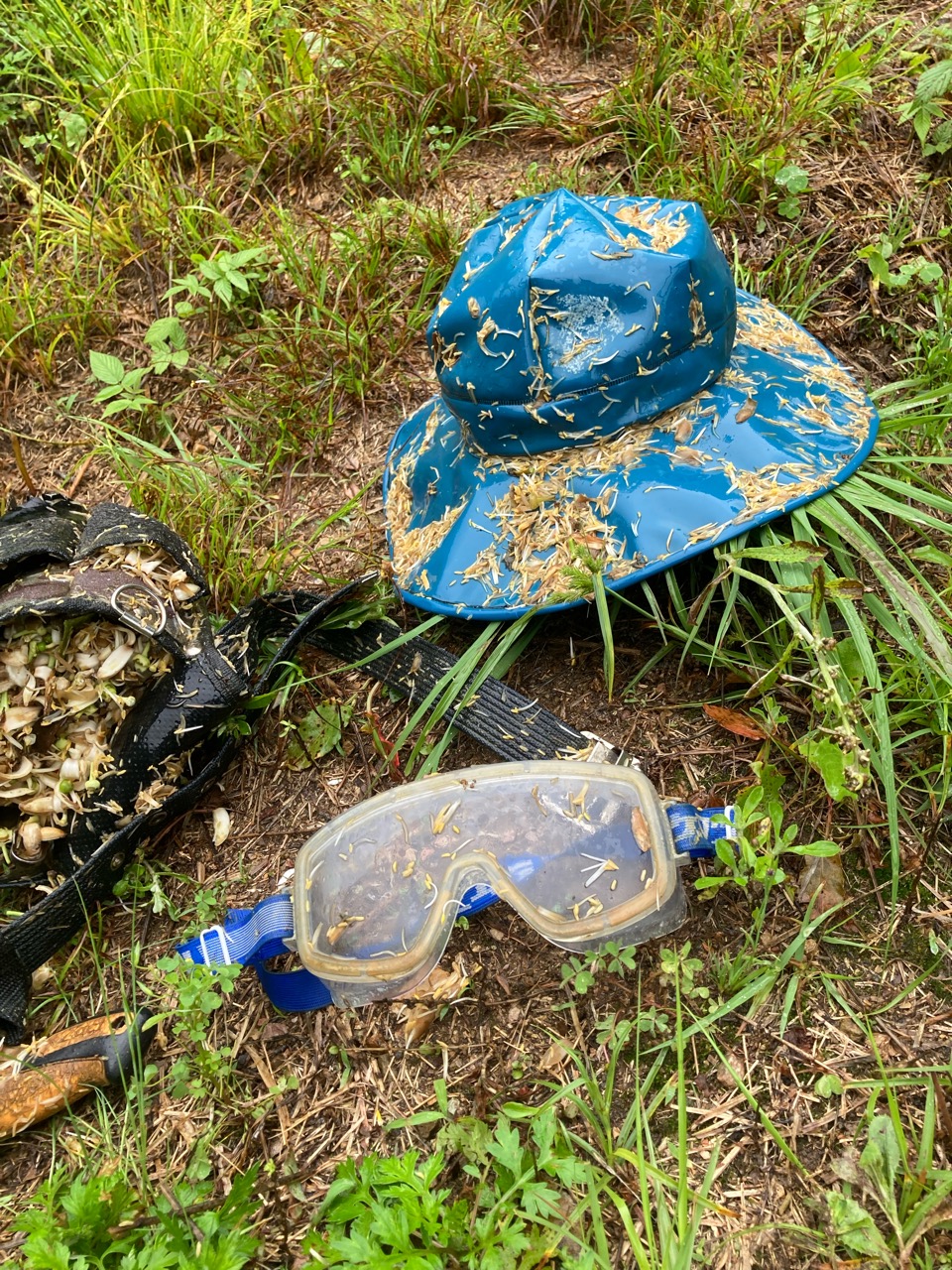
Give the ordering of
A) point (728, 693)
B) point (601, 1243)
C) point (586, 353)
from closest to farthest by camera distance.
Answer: point (601, 1243), point (586, 353), point (728, 693)

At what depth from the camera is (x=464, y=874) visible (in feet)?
4.90

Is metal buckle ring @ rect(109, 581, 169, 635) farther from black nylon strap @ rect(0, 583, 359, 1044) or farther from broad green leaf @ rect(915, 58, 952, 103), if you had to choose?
broad green leaf @ rect(915, 58, 952, 103)

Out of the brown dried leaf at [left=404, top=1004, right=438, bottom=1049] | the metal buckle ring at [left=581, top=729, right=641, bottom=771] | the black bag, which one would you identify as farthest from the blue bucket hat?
the brown dried leaf at [left=404, top=1004, right=438, bottom=1049]

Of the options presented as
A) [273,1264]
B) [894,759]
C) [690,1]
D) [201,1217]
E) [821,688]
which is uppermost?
[690,1]

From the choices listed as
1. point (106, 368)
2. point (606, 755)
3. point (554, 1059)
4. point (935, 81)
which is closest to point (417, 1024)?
point (554, 1059)

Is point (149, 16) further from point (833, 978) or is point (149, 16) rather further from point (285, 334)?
point (833, 978)

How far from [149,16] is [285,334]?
4.13 ft

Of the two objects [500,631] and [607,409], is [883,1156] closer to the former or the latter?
[500,631]

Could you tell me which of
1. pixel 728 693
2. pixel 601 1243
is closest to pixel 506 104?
pixel 728 693

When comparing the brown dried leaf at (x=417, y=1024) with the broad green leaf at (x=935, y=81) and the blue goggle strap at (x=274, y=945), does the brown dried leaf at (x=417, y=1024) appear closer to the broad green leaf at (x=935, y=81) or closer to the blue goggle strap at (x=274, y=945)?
the blue goggle strap at (x=274, y=945)

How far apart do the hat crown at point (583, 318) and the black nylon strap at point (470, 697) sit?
49 cm

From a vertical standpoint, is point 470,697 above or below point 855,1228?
above

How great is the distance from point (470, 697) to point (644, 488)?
20.7 inches

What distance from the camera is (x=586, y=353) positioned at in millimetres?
1544
